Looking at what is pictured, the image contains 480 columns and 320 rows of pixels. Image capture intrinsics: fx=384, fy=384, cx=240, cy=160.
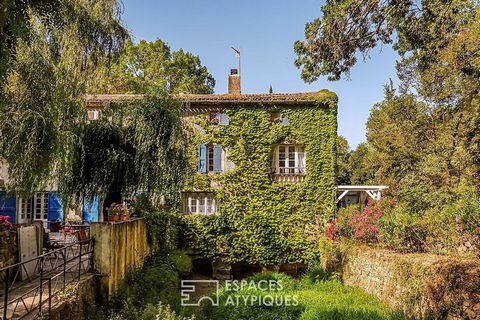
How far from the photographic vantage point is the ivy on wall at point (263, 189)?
741 inches

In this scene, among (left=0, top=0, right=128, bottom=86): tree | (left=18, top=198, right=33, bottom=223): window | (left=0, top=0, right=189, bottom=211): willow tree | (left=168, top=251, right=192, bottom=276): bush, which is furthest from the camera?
(left=18, top=198, right=33, bottom=223): window

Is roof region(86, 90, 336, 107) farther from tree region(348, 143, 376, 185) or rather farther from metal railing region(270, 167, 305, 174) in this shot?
tree region(348, 143, 376, 185)

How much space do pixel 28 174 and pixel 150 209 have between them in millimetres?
7188

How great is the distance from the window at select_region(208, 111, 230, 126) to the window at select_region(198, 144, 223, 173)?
118 centimetres

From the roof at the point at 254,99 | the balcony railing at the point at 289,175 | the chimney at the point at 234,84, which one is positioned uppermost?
the chimney at the point at 234,84

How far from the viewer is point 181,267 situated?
571 inches

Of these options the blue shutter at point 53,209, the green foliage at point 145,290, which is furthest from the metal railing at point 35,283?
the blue shutter at point 53,209

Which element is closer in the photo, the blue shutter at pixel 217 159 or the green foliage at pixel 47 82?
the green foliage at pixel 47 82

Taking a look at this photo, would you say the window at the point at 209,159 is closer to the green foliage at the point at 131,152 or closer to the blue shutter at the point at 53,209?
the green foliage at the point at 131,152

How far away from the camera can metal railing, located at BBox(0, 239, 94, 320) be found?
18.8ft

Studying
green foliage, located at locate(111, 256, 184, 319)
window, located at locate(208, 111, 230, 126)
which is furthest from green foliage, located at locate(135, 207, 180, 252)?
window, located at locate(208, 111, 230, 126)

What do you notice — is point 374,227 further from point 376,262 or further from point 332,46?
point 332,46

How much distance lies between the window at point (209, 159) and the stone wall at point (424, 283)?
9.39 meters

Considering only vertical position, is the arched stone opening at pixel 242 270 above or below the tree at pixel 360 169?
below
